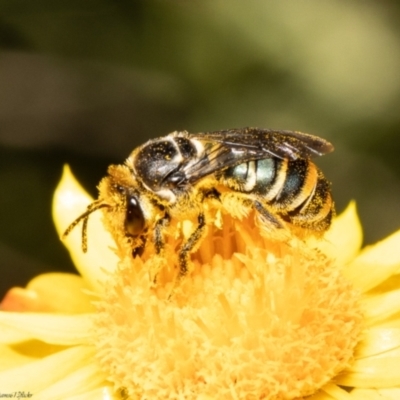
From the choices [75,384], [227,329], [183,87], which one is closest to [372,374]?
[227,329]

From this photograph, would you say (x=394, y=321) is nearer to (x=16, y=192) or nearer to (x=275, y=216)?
(x=275, y=216)

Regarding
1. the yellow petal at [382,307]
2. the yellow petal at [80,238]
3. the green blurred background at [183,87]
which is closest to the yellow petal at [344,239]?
the yellow petal at [382,307]

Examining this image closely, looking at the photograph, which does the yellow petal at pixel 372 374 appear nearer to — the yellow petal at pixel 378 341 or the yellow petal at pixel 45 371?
the yellow petal at pixel 378 341

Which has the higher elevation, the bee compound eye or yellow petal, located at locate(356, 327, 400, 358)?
the bee compound eye

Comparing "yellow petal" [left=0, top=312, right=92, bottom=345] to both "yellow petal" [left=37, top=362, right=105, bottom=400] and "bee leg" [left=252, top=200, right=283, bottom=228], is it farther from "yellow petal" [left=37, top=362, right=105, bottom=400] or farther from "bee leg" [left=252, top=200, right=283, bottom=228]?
"bee leg" [left=252, top=200, right=283, bottom=228]

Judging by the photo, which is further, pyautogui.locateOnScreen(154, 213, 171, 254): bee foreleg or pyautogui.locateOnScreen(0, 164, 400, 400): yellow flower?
pyautogui.locateOnScreen(154, 213, 171, 254): bee foreleg

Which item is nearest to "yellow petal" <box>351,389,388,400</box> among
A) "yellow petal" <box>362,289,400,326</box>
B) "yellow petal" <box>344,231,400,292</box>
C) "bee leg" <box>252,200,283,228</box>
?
"yellow petal" <box>362,289,400,326</box>
